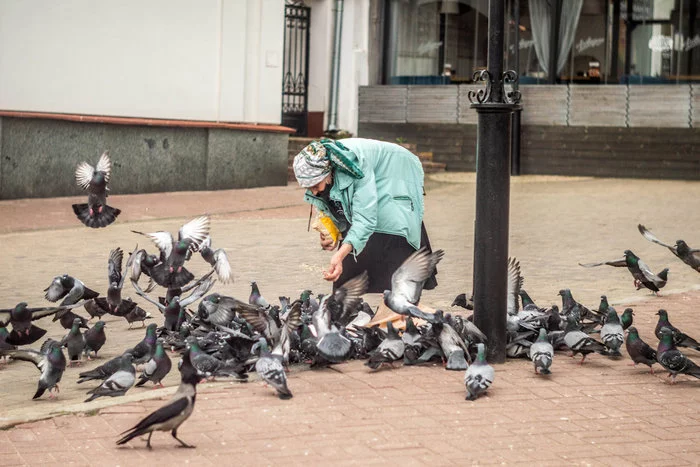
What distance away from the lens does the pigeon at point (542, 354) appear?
21.9ft

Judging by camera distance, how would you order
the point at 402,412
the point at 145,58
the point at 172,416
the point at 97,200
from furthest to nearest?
the point at 145,58 → the point at 97,200 → the point at 402,412 → the point at 172,416

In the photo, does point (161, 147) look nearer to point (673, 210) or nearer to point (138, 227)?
point (138, 227)

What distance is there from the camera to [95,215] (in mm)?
9570

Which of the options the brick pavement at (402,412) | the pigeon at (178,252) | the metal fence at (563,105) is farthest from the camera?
the metal fence at (563,105)

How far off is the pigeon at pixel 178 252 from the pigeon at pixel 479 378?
2563 millimetres

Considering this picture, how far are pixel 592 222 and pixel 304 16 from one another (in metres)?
11.5

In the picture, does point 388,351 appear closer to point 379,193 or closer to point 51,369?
point 379,193

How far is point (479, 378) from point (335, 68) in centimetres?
2085

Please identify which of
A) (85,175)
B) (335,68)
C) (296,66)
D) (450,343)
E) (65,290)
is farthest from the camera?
(335,68)

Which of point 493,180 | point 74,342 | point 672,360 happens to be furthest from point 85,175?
point 672,360

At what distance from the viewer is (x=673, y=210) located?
709 inches

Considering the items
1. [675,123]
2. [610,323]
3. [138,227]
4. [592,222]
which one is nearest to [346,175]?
[610,323]

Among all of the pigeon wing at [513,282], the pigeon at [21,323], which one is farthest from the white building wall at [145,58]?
the pigeon wing at [513,282]

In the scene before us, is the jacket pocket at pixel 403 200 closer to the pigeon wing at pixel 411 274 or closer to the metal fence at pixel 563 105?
the pigeon wing at pixel 411 274
